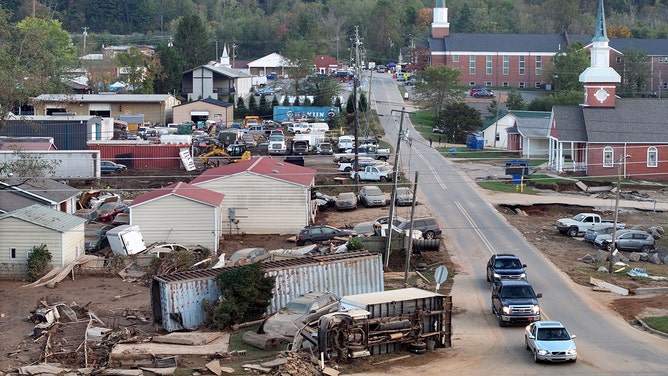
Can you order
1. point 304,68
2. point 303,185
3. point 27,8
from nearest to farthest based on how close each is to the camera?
1. point 303,185
2. point 304,68
3. point 27,8

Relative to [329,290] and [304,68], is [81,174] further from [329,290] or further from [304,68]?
[304,68]

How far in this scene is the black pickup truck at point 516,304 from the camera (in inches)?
1108

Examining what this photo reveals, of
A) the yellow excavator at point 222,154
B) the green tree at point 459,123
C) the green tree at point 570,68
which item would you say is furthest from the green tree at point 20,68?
the green tree at point 570,68

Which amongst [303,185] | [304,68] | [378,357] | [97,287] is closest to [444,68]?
[304,68]

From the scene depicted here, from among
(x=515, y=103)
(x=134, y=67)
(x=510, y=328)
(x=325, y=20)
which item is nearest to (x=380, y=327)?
(x=510, y=328)

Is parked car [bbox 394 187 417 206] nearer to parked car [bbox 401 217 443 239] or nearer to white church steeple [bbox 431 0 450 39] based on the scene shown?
parked car [bbox 401 217 443 239]

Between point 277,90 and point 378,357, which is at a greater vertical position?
point 277,90

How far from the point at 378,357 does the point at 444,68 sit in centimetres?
7127

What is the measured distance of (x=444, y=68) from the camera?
3703 inches

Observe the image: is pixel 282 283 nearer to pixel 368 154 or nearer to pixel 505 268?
pixel 505 268

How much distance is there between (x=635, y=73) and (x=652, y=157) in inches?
2080

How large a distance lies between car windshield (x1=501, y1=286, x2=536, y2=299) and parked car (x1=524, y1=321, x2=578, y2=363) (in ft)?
11.4

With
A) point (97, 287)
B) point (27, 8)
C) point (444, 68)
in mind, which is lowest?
point (97, 287)

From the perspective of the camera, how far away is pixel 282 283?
30.2 metres
